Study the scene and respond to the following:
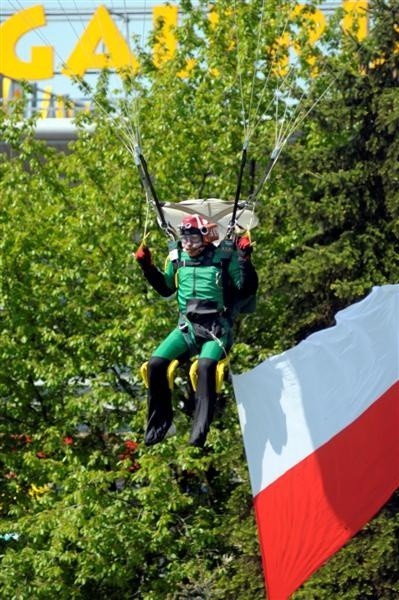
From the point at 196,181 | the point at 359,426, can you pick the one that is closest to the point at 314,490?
the point at 359,426

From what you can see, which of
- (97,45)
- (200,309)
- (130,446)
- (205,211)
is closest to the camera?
(200,309)

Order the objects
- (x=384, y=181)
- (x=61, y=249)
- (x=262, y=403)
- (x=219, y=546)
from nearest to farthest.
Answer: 1. (x=262, y=403)
2. (x=384, y=181)
3. (x=219, y=546)
4. (x=61, y=249)

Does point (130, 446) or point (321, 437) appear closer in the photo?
point (321, 437)

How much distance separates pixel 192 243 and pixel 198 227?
0.48 feet

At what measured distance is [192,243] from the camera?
1159 centimetres

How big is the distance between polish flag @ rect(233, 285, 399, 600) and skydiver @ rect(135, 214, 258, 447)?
3.70ft

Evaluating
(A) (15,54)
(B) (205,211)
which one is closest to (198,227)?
(B) (205,211)

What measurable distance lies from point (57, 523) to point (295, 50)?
8.85 meters

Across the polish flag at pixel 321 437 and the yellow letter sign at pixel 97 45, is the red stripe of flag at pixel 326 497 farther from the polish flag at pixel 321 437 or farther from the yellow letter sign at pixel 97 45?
the yellow letter sign at pixel 97 45

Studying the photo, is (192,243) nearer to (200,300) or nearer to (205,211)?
(200,300)

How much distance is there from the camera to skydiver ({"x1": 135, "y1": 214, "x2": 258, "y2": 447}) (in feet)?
37.8

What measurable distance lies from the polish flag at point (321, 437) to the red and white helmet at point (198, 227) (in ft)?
5.32

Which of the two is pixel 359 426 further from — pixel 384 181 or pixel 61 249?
pixel 61 249

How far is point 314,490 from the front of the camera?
1352 cm
